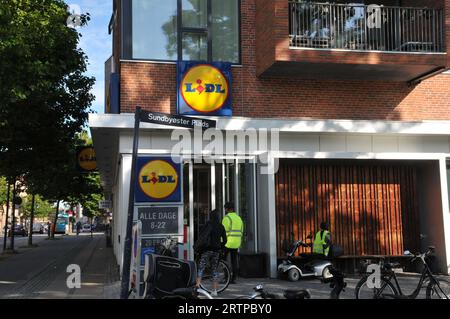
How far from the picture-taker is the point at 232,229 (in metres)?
11.8

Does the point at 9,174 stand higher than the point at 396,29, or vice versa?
the point at 396,29

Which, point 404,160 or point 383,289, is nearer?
point 383,289

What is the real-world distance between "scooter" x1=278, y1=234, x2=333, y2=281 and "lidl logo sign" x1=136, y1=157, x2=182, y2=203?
288 cm

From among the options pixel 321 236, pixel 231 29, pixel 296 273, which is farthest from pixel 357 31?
pixel 296 273

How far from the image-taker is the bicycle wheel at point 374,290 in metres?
8.38

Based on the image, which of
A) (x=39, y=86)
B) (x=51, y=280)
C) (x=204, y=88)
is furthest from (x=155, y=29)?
(x=51, y=280)

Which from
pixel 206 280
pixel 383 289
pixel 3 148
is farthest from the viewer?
pixel 3 148

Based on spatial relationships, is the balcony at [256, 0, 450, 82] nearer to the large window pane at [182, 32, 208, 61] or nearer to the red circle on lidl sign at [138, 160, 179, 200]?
the large window pane at [182, 32, 208, 61]

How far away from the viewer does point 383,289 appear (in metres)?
8.49

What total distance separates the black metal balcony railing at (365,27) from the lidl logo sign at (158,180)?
4372 millimetres

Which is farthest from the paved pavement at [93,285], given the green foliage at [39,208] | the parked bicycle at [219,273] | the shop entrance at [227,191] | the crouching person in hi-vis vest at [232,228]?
the green foliage at [39,208]

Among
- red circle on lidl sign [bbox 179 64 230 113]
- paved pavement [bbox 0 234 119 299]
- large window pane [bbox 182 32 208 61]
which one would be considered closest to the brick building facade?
red circle on lidl sign [bbox 179 64 230 113]

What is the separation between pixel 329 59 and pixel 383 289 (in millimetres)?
6372

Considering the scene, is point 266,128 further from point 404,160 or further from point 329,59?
point 404,160
